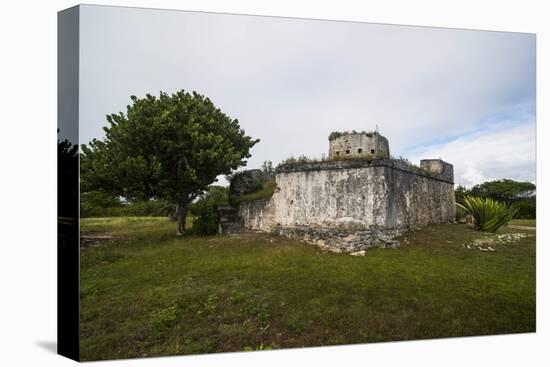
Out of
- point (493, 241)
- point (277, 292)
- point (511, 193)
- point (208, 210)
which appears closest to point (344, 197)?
point (277, 292)

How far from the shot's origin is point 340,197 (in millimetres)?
7527

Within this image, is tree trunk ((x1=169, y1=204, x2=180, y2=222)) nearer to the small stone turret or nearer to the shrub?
the shrub

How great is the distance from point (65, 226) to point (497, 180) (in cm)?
659

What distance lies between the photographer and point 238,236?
7312 mm

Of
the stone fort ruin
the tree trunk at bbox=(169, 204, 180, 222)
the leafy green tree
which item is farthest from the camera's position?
the tree trunk at bbox=(169, 204, 180, 222)

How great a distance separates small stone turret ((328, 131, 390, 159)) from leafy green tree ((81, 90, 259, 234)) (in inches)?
55.2

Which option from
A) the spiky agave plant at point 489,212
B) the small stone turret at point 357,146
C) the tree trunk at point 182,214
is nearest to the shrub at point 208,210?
the tree trunk at point 182,214

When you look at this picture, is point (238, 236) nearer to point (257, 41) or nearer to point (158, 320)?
point (158, 320)

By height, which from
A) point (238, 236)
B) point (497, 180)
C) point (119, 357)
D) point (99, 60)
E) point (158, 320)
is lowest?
point (119, 357)

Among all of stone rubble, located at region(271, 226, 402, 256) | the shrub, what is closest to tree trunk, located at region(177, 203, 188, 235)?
the shrub

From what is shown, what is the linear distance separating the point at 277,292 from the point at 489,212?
433cm

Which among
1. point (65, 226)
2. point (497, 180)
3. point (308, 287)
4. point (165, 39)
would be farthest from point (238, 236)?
point (497, 180)

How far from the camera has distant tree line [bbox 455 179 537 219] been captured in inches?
292

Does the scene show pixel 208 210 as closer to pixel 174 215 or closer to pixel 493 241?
pixel 174 215
